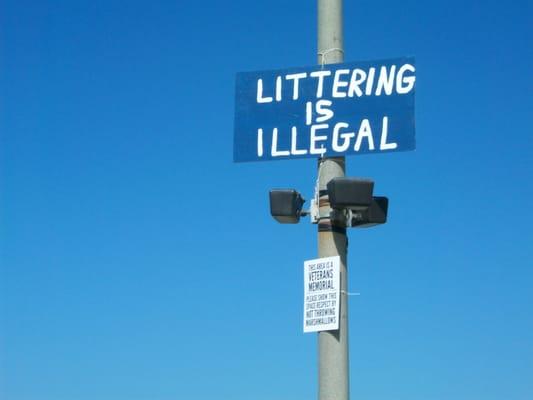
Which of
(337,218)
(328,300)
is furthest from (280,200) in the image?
(328,300)

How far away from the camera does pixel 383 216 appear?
565 centimetres

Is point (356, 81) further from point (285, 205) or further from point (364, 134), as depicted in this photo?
point (285, 205)

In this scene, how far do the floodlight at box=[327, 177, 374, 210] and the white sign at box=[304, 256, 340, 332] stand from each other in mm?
426

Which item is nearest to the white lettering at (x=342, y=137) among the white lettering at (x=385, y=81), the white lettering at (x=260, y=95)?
the white lettering at (x=385, y=81)

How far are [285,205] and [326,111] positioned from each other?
0.77m

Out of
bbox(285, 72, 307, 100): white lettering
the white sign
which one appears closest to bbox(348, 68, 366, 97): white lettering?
bbox(285, 72, 307, 100): white lettering

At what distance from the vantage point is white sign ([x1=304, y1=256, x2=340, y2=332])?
5477 millimetres

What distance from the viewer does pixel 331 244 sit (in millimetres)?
5656

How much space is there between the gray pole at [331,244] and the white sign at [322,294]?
0.06 metres

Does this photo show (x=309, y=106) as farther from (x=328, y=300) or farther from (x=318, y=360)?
(x=318, y=360)

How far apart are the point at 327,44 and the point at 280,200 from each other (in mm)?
1244

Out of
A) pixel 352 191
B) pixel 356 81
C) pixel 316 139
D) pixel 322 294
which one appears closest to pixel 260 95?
pixel 316 139

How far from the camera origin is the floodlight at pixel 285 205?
563 cm

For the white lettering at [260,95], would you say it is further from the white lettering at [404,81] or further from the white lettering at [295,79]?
the white lettering at [404,81]
